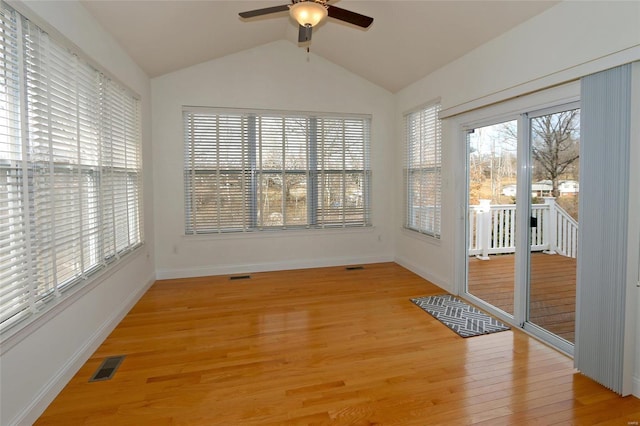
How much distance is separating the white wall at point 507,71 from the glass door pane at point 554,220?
384 millimetres

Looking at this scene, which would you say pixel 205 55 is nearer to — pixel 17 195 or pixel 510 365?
pixel 17 195

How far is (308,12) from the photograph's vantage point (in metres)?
2.49

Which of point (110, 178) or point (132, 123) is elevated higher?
point (132, 123)

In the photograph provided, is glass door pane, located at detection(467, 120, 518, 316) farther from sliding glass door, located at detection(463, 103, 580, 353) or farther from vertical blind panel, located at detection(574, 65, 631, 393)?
vertical blind panel, located at detection(574, 65, 631, 393)

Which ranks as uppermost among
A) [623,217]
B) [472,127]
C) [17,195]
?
[472,127]

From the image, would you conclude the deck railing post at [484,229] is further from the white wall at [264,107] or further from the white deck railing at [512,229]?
the white wall at [264,107]

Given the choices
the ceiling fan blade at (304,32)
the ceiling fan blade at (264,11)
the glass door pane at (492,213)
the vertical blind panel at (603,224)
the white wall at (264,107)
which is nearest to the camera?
the vertical blind panel at (603,224)

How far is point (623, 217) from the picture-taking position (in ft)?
6.98

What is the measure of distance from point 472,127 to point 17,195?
400cm

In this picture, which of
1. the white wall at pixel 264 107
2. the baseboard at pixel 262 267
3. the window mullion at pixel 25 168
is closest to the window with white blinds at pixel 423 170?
the white wall at pixel 264 107

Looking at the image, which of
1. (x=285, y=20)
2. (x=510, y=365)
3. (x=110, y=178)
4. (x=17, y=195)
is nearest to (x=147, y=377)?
(x=17, y=195)

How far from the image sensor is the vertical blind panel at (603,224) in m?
2.13

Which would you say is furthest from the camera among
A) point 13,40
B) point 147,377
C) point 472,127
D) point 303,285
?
point 303,285

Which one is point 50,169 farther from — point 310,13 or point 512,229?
point 512,229
